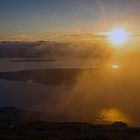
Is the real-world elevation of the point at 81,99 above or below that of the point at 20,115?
above

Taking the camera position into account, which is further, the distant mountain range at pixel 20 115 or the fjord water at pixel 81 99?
the fjord water at pixel 81 99

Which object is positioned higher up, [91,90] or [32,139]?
[91,90]

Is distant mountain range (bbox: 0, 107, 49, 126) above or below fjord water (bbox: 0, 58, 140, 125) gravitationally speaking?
below

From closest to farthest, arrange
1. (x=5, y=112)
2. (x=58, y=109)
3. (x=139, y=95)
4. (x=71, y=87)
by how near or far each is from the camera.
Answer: (x=5, y=112), (x=58, y=109), (x=139, y=95), (x=71, y=87)

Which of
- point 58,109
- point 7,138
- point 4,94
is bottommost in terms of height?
point 7,138

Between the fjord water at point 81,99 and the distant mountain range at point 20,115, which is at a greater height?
the fjord water at point 81,99

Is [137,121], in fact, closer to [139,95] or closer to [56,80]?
[139,95]

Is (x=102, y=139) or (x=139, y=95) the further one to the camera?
(x=139, y=95)

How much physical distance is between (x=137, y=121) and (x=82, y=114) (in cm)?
767

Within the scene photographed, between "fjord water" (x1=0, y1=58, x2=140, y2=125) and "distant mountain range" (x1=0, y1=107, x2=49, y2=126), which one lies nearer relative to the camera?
"distant mountain range" (x1=0, y1=107, x2=49, y2=126)

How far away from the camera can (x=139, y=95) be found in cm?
5694

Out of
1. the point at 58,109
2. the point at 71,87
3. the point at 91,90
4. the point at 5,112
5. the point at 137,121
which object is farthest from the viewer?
the point at 71,87

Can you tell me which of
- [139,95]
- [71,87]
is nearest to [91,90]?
[71,87]

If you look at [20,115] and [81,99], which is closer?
[20,115]
